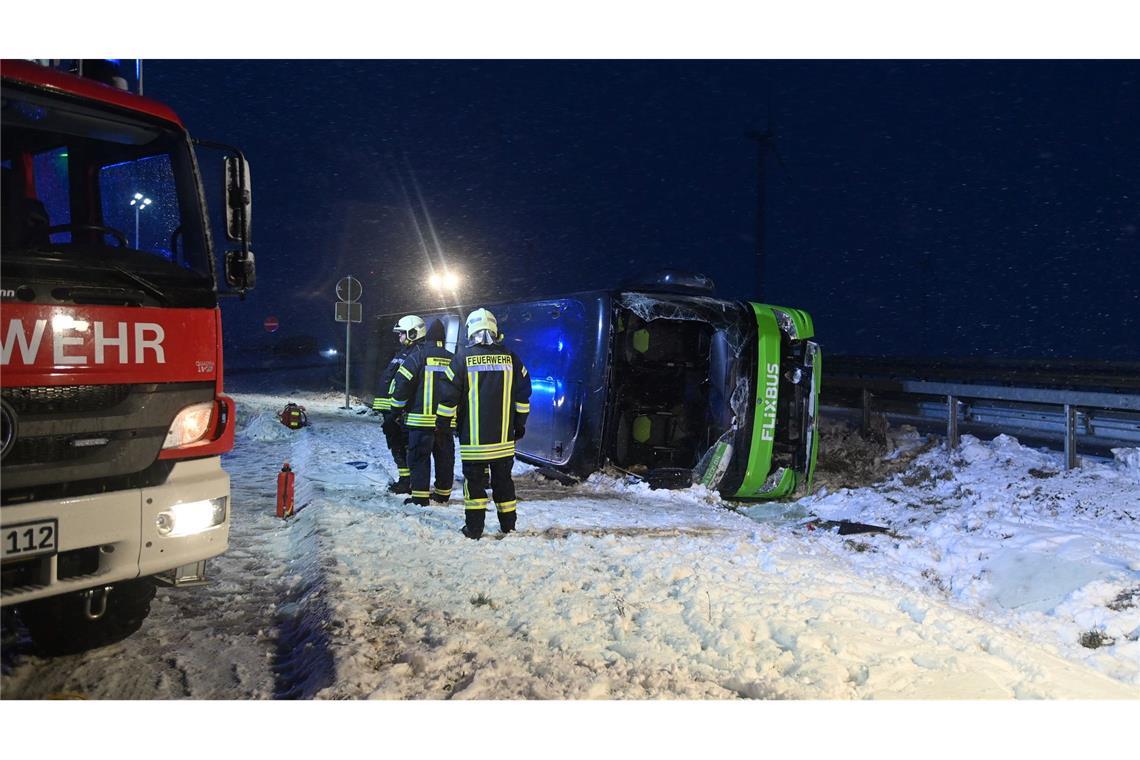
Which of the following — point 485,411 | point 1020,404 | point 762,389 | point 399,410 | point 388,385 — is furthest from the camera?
point 1020,404

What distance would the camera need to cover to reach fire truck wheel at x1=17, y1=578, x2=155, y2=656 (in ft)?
12.2

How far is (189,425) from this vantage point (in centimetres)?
375

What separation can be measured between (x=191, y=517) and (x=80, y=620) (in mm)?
841

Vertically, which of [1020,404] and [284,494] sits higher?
[1020,404]

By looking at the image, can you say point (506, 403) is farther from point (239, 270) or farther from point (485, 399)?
point (239, 270)

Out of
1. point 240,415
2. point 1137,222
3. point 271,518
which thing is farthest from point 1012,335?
point 271,518

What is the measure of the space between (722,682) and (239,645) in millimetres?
2514

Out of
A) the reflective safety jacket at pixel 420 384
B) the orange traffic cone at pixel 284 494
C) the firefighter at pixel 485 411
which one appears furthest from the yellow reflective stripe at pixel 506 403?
the orange traffic cone at pixel 284 494

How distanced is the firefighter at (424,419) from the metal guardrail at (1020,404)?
6415 millimetres

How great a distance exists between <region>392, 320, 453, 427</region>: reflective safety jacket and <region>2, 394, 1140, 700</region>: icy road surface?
0.85 m

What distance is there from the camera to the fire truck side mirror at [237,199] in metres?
4.32

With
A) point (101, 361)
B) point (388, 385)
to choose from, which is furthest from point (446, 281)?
point (101, 361)

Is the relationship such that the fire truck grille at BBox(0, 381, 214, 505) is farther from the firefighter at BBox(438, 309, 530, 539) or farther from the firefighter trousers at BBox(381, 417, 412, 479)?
the firefighter trousers at BBox(381, 417, 412, 479)

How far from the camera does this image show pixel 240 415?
14.3 meters
